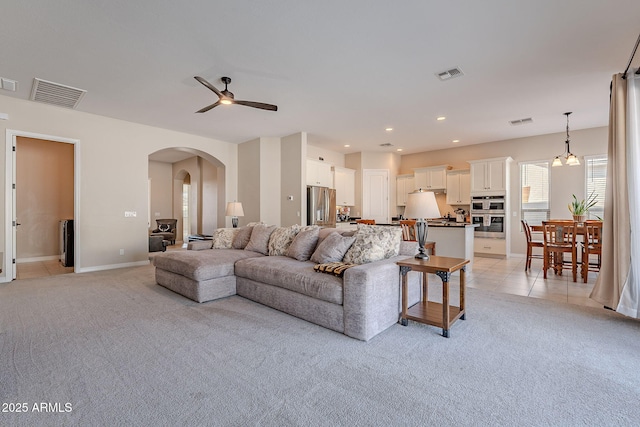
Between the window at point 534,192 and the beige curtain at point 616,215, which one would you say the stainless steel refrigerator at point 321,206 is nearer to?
the window at point 534,192

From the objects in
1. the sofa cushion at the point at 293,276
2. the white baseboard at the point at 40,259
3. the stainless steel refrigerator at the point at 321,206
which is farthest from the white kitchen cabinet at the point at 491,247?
the white baseboard at the point at 40,259

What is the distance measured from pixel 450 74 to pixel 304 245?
288 cm

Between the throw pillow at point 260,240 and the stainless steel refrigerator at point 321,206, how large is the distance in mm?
2346

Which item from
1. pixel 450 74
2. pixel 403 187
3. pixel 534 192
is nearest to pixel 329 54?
pixel 450 74

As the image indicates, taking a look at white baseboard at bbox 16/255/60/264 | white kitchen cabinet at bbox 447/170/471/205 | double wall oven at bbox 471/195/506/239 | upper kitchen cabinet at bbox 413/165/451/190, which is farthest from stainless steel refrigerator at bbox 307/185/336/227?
white baseboard at bbox 16/255/60/264

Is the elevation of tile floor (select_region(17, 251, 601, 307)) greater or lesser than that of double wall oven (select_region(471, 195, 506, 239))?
lesser

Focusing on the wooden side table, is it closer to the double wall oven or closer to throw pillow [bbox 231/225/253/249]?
throw pillow [bbox 231/225/253/249]

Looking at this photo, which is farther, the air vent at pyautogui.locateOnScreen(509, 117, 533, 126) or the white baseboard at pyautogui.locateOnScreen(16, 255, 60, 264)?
the white baseboard at pyautogui.locateOnScreen(16, 255, 60, 264)

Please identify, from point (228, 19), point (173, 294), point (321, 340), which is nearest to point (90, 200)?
point (173, 294)

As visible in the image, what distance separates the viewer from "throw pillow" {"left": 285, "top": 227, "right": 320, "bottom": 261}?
3732 mm

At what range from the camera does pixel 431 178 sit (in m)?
8.34

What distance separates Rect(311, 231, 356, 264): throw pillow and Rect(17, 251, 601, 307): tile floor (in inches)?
76.3

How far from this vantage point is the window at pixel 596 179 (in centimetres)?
641

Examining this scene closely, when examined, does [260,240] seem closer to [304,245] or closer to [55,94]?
[304,245]
